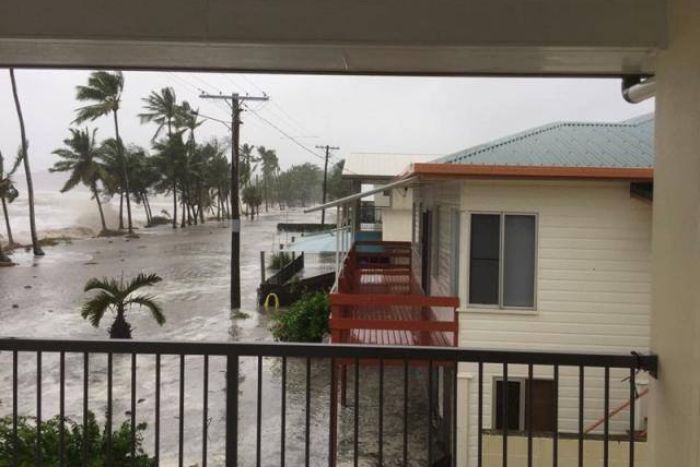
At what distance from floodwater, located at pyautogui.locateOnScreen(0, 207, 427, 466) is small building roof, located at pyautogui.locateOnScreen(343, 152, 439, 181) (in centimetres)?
199

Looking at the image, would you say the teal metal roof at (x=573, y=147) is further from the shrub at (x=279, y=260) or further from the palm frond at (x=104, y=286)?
the shrub at (x=279, y=260)

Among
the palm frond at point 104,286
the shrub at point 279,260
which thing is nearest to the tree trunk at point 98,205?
the palm frond at point 104,286

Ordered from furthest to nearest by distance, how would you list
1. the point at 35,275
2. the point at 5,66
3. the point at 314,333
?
the point at 35,275, the point at 314,333, the point at 5,66

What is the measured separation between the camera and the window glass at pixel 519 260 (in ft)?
17.6

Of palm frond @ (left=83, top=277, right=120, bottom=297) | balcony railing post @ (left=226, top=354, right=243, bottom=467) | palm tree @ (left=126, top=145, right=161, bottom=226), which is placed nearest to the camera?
balcony railing post @ (left=226, top=354, right=243, bottom=467)

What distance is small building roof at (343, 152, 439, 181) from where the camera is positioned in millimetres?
11281

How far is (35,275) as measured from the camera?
959cm

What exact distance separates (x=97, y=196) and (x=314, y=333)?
13.1ft

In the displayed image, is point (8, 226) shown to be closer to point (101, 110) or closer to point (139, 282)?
point (139, 282)

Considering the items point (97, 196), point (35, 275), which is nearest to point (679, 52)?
point (97, 196)

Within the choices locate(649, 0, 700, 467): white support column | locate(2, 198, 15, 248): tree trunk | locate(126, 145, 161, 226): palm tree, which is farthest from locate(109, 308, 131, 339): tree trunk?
locate(649, 0, 700, 467): white support column

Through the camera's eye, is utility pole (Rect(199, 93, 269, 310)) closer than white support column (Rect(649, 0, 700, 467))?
No

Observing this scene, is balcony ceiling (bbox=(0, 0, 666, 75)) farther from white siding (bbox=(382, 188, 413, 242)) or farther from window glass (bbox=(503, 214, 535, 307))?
white siding (bbox=(382, 188, 413, 242))

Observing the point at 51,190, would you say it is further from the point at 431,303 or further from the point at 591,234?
the point at 591,234
